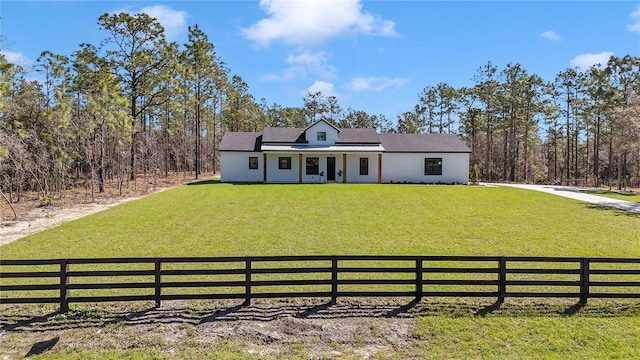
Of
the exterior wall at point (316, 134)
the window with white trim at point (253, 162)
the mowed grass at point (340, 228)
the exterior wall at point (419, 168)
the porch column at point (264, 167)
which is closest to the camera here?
the mowed grass at point (340, 228)

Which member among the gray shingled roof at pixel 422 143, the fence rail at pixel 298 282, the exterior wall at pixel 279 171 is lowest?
the fence rail at pixel 298 282

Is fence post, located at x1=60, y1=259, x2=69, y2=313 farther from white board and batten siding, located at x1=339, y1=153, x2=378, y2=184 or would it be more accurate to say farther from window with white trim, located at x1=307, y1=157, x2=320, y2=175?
white board and batten siding, located at x1=339, y1=153, x2=378, y2=184

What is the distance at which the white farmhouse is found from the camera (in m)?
29.7

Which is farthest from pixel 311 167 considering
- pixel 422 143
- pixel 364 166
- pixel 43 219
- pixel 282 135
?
pixel 43 219

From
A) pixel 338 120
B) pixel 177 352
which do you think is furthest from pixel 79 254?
pixel 338 120

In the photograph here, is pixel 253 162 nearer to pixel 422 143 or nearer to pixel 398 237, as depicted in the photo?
pixel 422 143

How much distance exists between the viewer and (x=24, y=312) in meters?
6.63

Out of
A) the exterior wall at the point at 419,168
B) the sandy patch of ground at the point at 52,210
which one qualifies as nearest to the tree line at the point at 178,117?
the sandy patch of ground at the point at 52,210

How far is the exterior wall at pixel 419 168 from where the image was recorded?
30.1m

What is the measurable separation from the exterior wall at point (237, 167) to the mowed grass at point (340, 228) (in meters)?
8.09

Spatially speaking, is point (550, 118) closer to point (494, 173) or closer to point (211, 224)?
point (494, 173)

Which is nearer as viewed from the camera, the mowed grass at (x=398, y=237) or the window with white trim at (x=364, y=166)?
the mowed grass at (x=398, y=237)

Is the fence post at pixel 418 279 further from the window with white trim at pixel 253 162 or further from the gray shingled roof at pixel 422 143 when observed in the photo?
the window with white trim at pixel 253 162

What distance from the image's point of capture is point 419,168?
30.3 meters
